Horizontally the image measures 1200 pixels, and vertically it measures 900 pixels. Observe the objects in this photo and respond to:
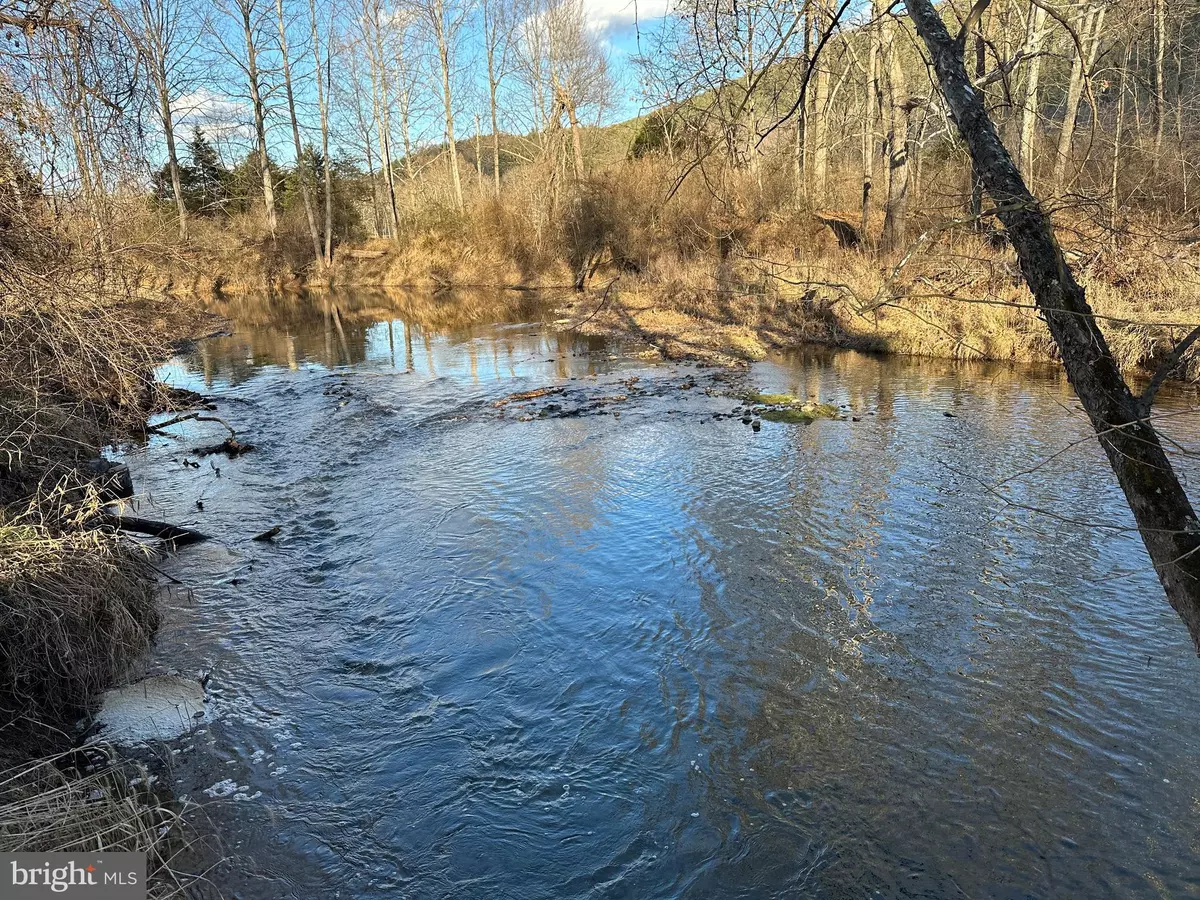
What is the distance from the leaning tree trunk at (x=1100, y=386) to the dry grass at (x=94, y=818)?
398cm

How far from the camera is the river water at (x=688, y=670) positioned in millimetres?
3666

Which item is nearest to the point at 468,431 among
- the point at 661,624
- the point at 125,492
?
the point at 125,492

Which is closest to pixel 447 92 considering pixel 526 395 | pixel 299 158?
pixel 299 158

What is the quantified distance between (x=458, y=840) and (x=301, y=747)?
1268mm

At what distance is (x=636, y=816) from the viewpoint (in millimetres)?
3914

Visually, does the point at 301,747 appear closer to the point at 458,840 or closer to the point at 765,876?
the point at 458,840

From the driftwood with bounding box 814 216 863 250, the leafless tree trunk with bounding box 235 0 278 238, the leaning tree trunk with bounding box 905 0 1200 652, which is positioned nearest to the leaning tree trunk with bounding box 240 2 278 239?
the leafless tree trunk with bounding box 235 0 278 238

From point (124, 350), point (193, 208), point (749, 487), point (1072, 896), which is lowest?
point (1072, 896)

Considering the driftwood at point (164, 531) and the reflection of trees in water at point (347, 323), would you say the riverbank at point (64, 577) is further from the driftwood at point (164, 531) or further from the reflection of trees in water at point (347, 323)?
the reflection of trees in water at point (347, 323)

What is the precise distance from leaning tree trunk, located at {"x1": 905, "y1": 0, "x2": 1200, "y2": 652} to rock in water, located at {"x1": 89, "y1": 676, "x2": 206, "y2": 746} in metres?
5.02

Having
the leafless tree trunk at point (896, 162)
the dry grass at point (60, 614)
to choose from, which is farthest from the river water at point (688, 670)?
the leafless tree trunk at point (896, 162)

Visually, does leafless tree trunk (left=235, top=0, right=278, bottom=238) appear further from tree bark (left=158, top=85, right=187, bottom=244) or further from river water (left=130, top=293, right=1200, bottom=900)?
river water (left=130, top=293, right=1200, bottom=900)

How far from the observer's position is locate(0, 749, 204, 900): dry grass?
9.78ft

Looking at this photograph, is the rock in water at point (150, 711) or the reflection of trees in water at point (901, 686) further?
the rock in water at point (150, 711)
